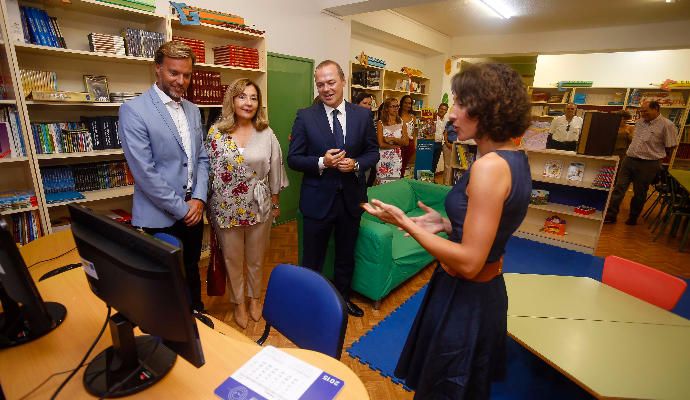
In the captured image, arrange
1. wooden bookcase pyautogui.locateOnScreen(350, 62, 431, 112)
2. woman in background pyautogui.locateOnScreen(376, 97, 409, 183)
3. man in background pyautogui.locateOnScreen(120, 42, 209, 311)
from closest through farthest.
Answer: man in background pyautogui.locateOnScreen(120, 42, 209, 311), woman in background pyautogui.locateOnScreen(376, 97, 409, 183), wooden bookcase pyautogui.locateOnScreen(350, 62, 431, 112)

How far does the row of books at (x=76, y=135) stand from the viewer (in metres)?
2.49

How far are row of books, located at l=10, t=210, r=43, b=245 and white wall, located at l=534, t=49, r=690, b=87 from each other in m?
9.66

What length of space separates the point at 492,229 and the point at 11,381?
1.43 metres

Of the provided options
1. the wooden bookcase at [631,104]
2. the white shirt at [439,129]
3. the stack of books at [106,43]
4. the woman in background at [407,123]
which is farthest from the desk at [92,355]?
the wooden bookcase at [631,104]

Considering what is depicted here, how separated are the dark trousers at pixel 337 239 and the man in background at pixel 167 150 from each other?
2.44ft

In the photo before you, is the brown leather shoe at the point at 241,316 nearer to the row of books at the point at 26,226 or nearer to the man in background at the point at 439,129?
the row of books at the point at 26,226

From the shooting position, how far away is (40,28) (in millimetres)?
2385

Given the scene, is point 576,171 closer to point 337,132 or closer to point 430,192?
point 430,192

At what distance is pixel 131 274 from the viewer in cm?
83

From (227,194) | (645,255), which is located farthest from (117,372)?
(645,255)

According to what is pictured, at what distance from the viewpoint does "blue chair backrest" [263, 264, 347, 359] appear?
4.39 feet

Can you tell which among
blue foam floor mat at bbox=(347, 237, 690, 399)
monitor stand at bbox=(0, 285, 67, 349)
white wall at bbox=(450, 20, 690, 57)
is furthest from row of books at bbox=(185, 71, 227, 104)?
white wall at bbox=(450, 20, 690, 57)

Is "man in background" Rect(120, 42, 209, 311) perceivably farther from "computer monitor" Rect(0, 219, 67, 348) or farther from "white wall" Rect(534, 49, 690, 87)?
"white wall" Rect(534, 49, 690, 87)

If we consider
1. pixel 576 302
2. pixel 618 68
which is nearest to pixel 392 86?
pixel 618 68
